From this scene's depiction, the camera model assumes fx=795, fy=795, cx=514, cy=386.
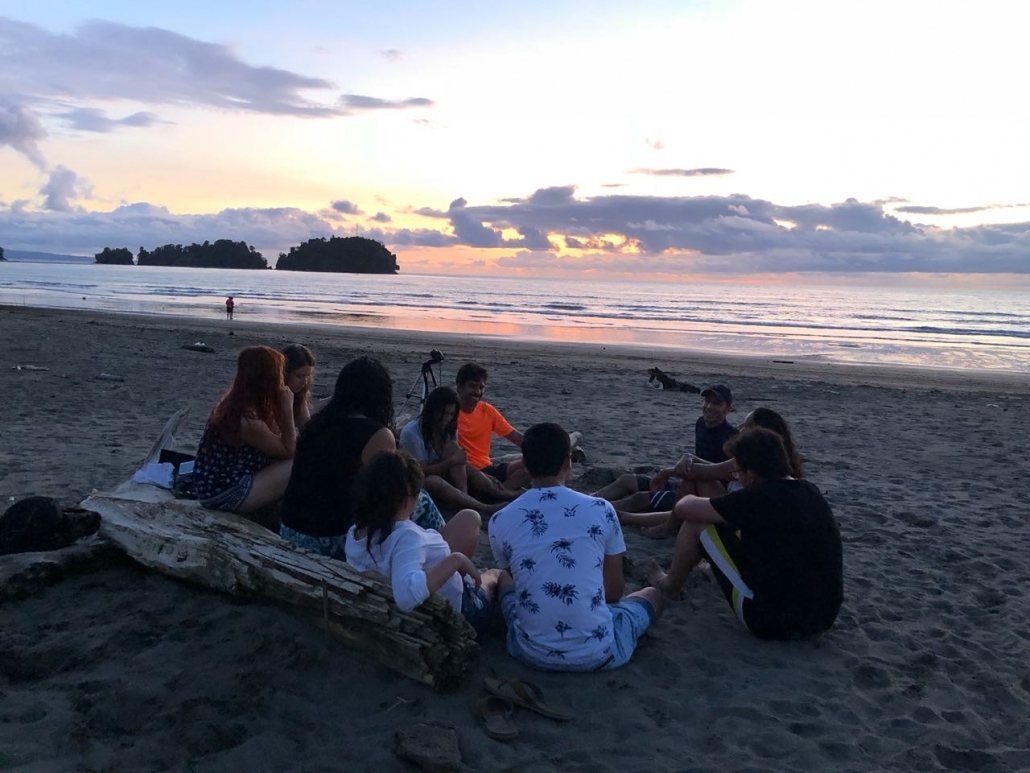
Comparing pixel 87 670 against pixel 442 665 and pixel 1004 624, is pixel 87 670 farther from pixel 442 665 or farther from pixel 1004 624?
pixel 1004 624

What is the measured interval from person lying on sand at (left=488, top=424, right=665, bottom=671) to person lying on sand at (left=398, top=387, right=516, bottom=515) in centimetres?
201

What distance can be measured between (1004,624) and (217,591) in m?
4.23

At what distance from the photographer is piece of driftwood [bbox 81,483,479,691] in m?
3.37

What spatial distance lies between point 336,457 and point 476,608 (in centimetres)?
104

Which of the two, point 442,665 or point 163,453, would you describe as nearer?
point 442,665

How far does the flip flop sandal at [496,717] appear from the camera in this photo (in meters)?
3.12

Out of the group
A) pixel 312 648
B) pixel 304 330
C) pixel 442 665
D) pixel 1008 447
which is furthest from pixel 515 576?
pixel 304 330

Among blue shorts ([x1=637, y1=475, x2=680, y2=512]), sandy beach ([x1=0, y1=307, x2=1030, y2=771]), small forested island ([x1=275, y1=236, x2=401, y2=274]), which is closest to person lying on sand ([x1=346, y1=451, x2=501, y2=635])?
sandy beach ([x1=0, y1=307, x2=1030, y2=771])

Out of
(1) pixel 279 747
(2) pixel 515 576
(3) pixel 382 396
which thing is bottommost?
(1) pixel 279 747

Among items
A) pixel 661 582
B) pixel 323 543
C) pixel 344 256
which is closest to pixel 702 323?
pixel 661 582

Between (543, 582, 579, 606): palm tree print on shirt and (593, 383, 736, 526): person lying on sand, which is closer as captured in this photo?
(543, 582, 579, 606): palm tree print on shirt

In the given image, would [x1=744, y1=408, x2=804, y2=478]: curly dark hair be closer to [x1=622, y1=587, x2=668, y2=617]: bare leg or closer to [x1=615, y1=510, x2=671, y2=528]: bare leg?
[x1=622, y1=587, x2=668, y2=617]: bare leg

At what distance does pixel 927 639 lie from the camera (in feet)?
13.7

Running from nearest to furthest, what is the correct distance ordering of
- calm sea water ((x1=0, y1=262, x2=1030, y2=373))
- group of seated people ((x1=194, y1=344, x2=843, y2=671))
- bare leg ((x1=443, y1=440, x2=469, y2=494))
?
group of seated people ((x1=194, y1=344, x2=843, y2=671)) < bare leg ((x1=443, y1=440, x2=469, y2=494)) < calm sea water ((x1=0, y1=262, x2=1030, y2=373))
